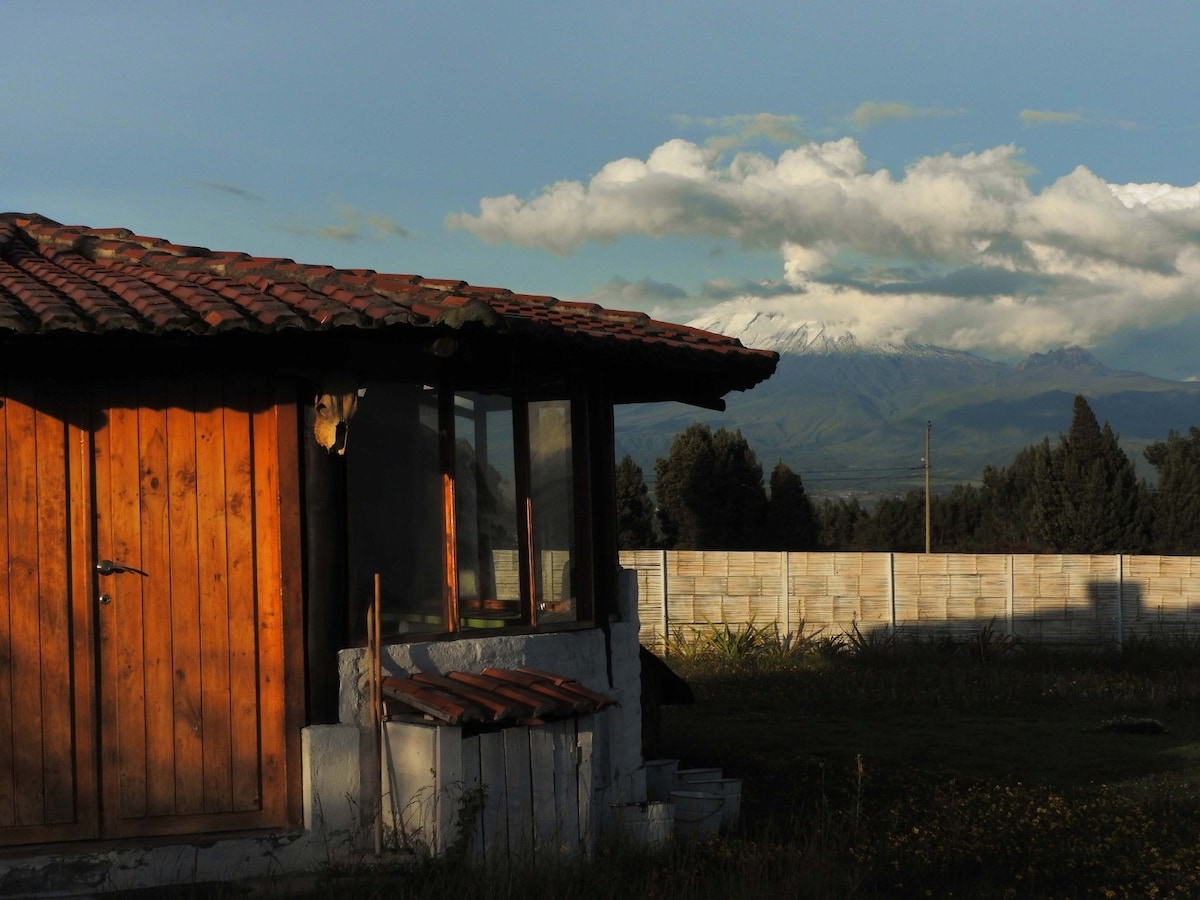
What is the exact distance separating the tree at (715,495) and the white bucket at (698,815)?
34218 millimetres

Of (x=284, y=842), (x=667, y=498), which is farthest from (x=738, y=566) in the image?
(x=667, y=498)

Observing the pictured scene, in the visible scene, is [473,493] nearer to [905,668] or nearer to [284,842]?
[284,842]

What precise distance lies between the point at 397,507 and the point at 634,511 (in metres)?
33.6

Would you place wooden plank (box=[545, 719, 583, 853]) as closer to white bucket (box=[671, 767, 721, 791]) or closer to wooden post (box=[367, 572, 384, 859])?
→ wooden post (box=[367, 572, 384, 859])

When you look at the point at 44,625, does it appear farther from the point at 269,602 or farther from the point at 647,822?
the point at 647,822

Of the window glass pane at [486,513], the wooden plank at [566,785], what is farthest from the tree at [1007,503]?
the wooden plank at [566,785]

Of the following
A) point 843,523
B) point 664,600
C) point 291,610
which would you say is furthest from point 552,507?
point 843,523

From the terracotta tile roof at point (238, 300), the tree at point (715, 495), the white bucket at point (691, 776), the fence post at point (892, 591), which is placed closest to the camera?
the terracotta tile roof at point (238, 300)

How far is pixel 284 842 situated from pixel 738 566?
15.7 metres

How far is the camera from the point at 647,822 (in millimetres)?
8117

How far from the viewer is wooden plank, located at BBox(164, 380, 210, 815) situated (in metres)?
7.33

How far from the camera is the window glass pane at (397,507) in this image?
7801 millimetres

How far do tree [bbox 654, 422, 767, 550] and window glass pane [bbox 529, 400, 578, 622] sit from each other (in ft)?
113

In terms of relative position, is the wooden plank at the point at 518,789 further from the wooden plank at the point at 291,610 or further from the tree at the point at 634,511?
the tree at the point at 634,511
